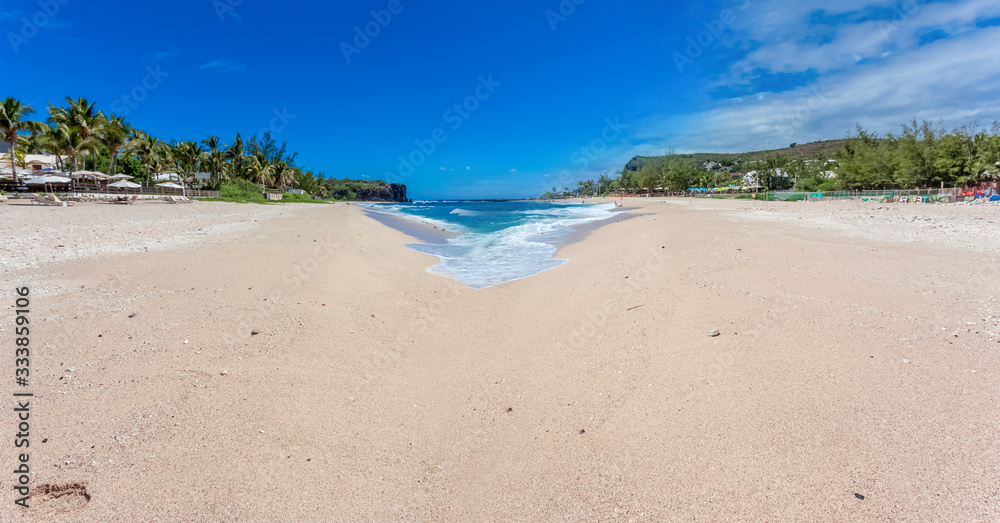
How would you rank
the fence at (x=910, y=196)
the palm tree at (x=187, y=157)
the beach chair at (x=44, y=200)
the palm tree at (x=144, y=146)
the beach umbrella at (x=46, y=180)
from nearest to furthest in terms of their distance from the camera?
the beach chair at (x=44, y=200) → the fence at (x=910, y=196) → the beach umbrella at (x=46, y=180) → the palm tree at (x=144, y=146) → the palm tree at (x=187, y=157)

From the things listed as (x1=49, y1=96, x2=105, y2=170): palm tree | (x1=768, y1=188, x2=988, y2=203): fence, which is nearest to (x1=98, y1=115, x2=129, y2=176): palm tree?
(x1=49, y1=96, x2=105, y2=170): palm tree

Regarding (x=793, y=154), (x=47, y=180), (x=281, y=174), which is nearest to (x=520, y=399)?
(x=47, y=180)

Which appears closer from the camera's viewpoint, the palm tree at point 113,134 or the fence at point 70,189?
the fence at point 70,189

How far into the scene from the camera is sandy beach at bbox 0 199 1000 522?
226 centimetres

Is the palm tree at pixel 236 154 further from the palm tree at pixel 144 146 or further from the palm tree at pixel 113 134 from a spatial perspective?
the palm tree at pixel 113 134

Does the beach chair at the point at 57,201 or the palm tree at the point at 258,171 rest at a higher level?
the palm tree at the point at 258,171

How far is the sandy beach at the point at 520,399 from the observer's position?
226 centimetres

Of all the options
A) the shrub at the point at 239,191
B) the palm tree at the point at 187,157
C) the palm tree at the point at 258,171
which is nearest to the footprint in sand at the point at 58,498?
the shrub at the point at 239,191

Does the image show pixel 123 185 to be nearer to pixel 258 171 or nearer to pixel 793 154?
pixel 258 171

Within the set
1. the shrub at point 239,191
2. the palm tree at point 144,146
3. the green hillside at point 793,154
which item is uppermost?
the green hillside at point 793,154

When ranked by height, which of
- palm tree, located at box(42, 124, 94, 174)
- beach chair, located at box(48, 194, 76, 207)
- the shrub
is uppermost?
palm tree, located at box(42, 124, 94, 174)

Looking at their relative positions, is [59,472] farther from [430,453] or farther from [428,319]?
[428,319]

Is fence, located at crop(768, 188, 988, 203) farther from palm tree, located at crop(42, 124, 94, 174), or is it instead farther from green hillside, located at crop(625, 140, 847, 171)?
palm tree, located at crop(42, 124, 94, 174)

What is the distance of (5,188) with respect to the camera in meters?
29.3
